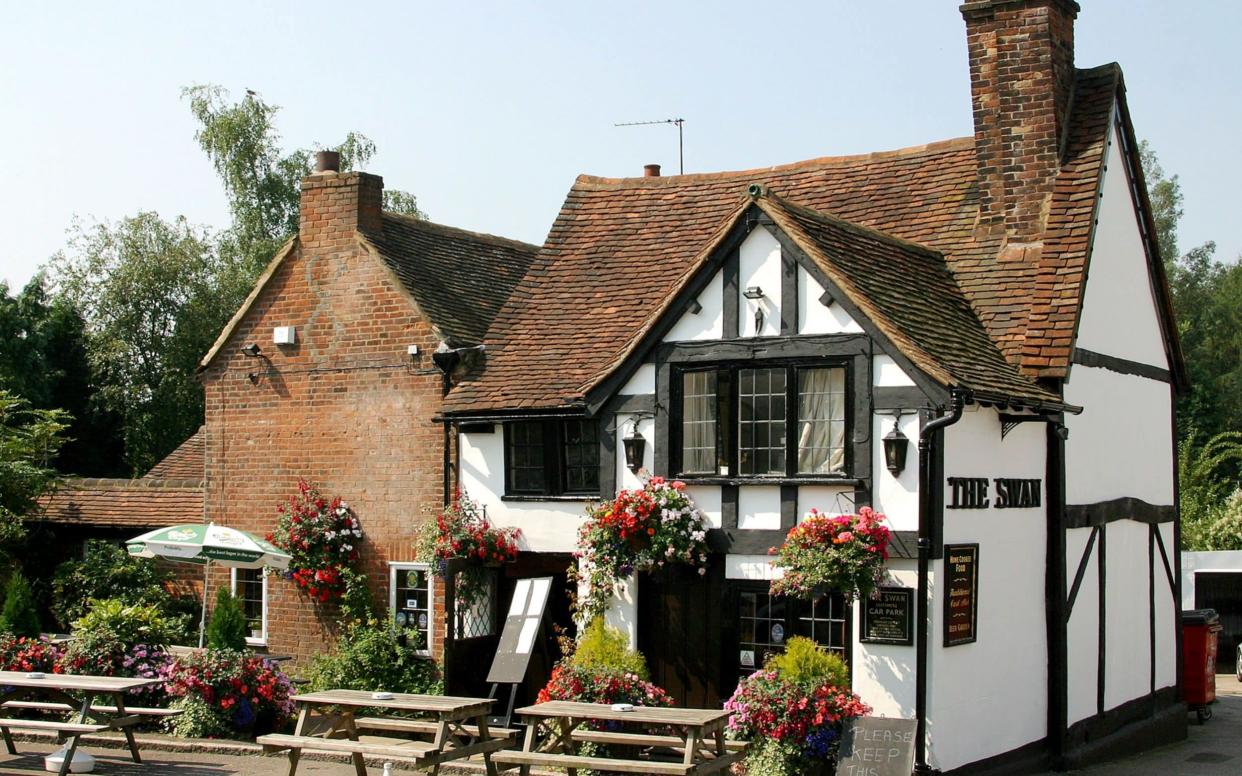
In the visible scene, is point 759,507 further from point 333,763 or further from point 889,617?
point 333,763

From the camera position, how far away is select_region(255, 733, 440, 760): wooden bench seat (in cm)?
1187

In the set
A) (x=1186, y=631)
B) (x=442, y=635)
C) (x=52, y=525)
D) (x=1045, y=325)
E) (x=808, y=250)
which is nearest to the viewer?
(x=808, y=250)

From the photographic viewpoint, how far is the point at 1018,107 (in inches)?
699

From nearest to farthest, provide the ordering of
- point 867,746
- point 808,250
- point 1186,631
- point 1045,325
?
point 867,746 < point 808,250 < point 1045,325 < point 1186,631

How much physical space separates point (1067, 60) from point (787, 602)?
314 inches

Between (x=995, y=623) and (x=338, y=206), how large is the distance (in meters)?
10.1

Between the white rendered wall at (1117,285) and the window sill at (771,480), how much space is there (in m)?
4.04

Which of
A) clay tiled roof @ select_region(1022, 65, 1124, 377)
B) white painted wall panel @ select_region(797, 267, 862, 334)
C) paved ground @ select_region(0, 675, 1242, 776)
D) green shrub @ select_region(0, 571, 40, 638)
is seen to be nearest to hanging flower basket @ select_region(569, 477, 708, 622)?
white painted wall panel @ select_region(797, 267, 862, 334)

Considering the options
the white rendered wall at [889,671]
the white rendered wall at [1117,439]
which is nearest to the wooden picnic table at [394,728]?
the white rendered wall at [889,671]

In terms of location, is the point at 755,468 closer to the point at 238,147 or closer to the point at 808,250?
the point at 808,250

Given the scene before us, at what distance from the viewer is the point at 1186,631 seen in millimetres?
21266

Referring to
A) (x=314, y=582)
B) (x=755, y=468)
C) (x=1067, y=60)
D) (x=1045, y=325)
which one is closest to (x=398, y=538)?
(x=314, y=582)

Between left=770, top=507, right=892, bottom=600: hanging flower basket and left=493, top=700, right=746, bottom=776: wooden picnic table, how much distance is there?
64.1 inches

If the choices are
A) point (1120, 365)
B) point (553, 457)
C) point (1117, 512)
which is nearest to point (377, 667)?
point (553, 457)
